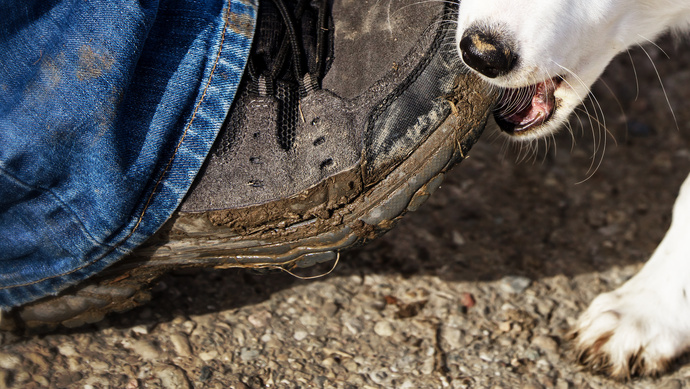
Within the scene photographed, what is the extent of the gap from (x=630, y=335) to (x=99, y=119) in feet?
4.49

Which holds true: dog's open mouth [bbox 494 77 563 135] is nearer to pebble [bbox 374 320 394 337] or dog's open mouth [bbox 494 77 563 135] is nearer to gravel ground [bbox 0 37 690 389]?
gravel ground [bbox 0 37 690 389]

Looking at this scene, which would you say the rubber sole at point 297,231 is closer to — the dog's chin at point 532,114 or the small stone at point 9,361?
the small stone at point 9,361

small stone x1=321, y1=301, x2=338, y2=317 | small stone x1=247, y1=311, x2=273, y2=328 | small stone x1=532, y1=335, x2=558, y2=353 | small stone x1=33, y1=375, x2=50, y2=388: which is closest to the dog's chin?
small stone x1=532, y1=335, x2=558, y2=353

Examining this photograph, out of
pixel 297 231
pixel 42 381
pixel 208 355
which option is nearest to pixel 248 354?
pixel 208 355

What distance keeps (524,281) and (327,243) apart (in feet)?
2.22

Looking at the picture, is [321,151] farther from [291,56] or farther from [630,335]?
[630,335]

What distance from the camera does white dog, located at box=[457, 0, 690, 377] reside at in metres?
1.56

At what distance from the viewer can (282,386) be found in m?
1.69

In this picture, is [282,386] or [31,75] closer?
[31,75]

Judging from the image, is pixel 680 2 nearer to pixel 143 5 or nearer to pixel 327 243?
pixel 327 243

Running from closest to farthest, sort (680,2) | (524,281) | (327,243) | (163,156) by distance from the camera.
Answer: (163,156) < (327,243) < (680,2) < (524,281)

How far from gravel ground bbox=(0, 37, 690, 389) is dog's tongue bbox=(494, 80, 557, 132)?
462 mm

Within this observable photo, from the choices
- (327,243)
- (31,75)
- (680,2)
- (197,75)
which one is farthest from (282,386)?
(680,2)

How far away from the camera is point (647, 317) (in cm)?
187
